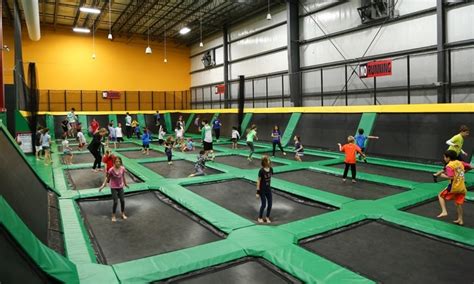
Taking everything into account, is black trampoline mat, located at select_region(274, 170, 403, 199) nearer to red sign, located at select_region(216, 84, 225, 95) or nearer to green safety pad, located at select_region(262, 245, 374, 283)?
green safety pad, located at select_region(262, 245, 374, 283)

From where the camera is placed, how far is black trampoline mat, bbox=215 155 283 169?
38.2ft

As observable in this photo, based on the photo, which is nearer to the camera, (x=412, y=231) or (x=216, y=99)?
(x=412, y=231)

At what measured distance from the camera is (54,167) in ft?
37.2

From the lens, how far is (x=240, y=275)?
4.26 metres

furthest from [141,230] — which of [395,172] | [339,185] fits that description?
[395,172]

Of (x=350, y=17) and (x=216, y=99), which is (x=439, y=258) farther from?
(x=216, y=99)

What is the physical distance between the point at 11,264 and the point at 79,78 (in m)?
25.8

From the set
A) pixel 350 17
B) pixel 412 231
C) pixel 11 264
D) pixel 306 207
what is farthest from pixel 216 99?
pixel 11 264

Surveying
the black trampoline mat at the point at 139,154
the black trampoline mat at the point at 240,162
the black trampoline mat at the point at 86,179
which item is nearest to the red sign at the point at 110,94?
the black trampoline mat at the point at 139,154

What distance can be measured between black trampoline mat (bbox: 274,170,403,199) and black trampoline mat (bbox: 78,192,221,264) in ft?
11.8

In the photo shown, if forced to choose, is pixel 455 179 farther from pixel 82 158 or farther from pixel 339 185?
pixel 82 158

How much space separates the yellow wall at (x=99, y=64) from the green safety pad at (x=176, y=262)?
2327 cm

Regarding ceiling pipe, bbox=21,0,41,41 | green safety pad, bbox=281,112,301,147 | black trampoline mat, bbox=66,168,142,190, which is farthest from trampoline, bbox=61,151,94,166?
green safety pad, bbox=281,112,301,147

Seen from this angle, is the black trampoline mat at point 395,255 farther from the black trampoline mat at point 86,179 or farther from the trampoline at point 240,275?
the black trampoline mat at point 86,179
